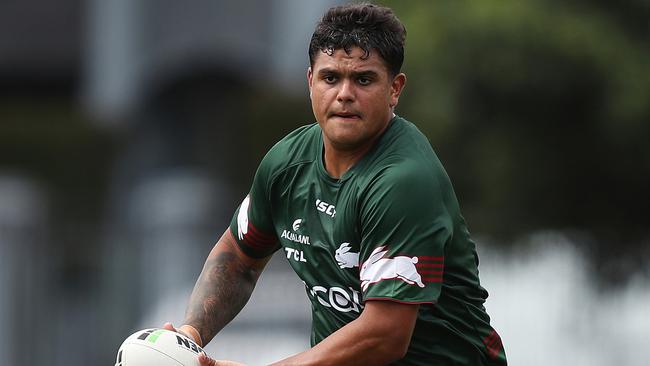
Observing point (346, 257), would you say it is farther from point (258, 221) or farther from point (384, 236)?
point (258, 221)

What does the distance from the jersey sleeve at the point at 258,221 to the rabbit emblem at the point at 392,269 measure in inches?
32.9

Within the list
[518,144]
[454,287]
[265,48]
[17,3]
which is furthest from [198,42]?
[454,287]

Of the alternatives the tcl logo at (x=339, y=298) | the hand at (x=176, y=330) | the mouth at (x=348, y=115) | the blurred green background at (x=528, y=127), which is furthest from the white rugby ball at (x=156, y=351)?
the blurred green background at (x=528, y=127)

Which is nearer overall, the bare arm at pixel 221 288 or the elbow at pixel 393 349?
the elbow at pixel 393 349

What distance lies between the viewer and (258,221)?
7430 mm

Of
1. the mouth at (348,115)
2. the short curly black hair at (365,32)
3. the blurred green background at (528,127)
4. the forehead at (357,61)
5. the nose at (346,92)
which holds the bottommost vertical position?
the blurred green background at (528,127)

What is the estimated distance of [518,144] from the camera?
17.4m

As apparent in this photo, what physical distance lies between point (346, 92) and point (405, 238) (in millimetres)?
641

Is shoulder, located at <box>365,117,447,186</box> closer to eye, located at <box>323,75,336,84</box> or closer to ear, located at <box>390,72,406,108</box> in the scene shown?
ear, located at <box>390,72,406,108</box>

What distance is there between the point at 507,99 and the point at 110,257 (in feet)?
15.9

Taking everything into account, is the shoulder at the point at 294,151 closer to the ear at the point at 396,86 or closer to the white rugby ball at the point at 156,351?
the ear at the point at 396,86

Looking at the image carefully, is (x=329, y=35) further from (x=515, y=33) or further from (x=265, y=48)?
(x=265, y=48)

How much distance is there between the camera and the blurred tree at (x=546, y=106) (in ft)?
50.9

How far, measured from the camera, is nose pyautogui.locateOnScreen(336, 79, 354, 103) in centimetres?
664
